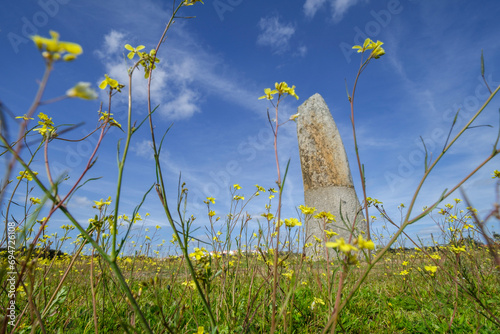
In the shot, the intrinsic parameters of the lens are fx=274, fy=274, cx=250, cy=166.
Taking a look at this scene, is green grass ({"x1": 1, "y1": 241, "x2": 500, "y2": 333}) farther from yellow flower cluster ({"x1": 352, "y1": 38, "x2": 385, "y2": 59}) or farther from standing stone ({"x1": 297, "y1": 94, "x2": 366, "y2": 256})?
standing stone ({"x1": 297, "y1": 94, "x2": 366, "y2": 256})

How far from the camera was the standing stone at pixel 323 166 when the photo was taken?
7285 mm

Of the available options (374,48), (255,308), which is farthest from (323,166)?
(374,48)

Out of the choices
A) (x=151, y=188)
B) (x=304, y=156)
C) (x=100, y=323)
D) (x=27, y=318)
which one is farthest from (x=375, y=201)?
(x=304, y=156)

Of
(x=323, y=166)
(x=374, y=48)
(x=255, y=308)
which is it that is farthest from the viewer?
(x=323, y=166)

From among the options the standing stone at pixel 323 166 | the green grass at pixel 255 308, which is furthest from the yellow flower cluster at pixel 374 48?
the standing stone at pixel 323 166

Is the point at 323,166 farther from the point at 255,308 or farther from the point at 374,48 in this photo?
the point at 374,48

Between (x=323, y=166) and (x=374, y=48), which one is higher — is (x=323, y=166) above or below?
above

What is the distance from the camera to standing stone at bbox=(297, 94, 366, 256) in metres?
7.29

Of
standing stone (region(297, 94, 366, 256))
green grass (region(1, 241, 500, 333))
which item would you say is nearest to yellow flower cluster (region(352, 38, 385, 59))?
green grass (region(1, 241, 500, 333))

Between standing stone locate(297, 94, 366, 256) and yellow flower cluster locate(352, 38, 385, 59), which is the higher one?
standing stone locate(297, 94, 366, 256)

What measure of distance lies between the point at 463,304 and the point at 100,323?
2.89m

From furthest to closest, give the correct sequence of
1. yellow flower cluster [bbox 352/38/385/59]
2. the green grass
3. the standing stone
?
the standing stone
the green grass
yellow flower cluster [bbox 352/38/385/59]

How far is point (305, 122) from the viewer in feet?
27.7

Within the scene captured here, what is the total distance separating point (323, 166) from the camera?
7.77 m
